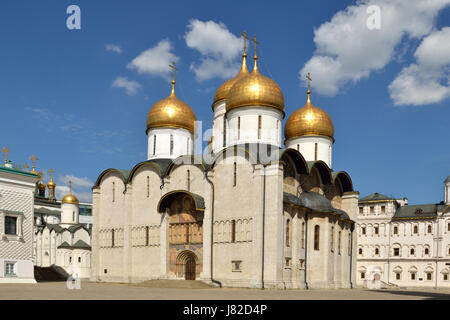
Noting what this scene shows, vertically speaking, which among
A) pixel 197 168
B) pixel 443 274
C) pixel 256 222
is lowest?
pixel 443 274

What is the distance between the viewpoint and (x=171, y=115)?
32.6 m

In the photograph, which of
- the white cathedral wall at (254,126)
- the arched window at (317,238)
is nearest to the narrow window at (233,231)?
the arched window at (317,238)

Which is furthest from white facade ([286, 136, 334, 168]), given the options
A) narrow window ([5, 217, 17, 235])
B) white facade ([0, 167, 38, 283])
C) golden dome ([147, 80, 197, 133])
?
narrow window ([5, 217, 17, 235])

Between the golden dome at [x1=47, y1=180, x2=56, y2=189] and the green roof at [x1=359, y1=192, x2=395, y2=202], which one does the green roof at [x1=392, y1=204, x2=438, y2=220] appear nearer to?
the green roof at [x1=359, y1=192, x2=395, y2=202]

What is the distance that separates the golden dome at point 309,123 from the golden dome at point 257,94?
150 inches

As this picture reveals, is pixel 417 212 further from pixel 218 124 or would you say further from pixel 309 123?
pixel 218 124

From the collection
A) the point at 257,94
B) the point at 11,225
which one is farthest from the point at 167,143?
the point at 11,225

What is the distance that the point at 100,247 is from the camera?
3281 centimetres

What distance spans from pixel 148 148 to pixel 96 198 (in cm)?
481

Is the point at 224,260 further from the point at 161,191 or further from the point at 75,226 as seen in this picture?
the point at 75,226

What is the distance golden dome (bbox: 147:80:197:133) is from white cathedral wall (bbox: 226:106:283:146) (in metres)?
5.07
